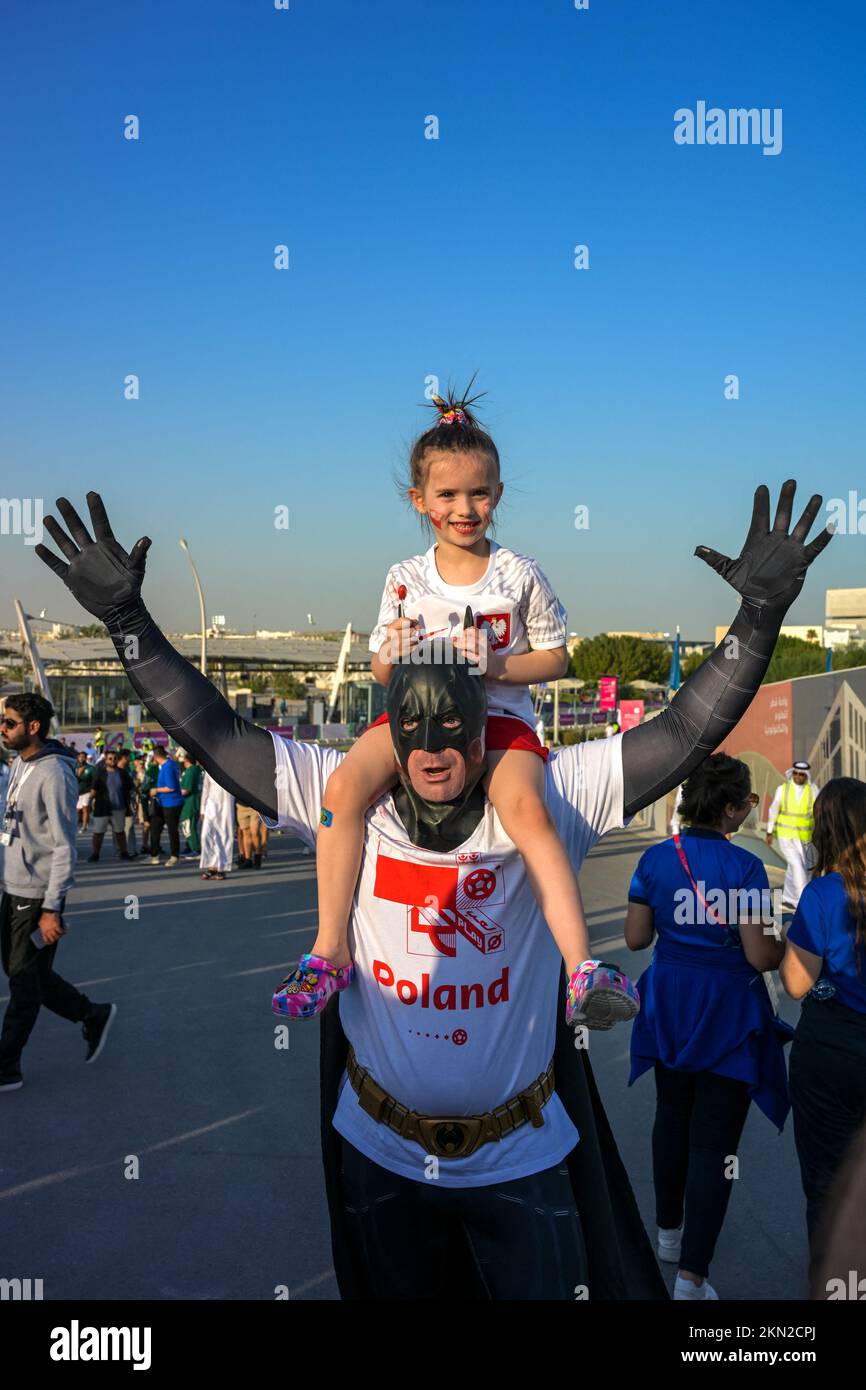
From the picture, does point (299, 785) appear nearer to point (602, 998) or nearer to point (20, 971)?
point (602, 998)

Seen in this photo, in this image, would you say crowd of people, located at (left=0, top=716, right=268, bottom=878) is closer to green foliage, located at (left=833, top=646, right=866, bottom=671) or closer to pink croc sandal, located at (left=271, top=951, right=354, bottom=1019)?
pink croc sandal, located at (left=271, top=951, right=354, bottom=1019)

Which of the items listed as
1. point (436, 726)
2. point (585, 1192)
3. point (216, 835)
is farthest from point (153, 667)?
point (216, 835)

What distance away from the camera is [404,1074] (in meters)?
2.38

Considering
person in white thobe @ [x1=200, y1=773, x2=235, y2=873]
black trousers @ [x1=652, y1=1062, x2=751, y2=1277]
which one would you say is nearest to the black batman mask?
black trousers @ [x1=652, y1=1062, x2=751, y2=1277]

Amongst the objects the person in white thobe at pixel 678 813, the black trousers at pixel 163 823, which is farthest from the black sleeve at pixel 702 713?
the black trousers at pixel 163 823

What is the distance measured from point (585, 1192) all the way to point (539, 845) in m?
0.77

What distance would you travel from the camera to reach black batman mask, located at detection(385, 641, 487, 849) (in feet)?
7.59

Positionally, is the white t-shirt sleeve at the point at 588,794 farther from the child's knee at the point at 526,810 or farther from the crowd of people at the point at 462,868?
the child's knee at the point at 526,810

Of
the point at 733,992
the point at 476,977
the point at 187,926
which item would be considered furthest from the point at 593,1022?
the point at 187,926

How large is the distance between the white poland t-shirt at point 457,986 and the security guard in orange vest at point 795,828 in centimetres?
908

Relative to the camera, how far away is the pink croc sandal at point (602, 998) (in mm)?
2121

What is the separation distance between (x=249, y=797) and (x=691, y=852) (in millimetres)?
2022

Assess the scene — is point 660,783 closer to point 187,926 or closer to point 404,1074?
point 404,1074

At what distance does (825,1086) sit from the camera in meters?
3.47
